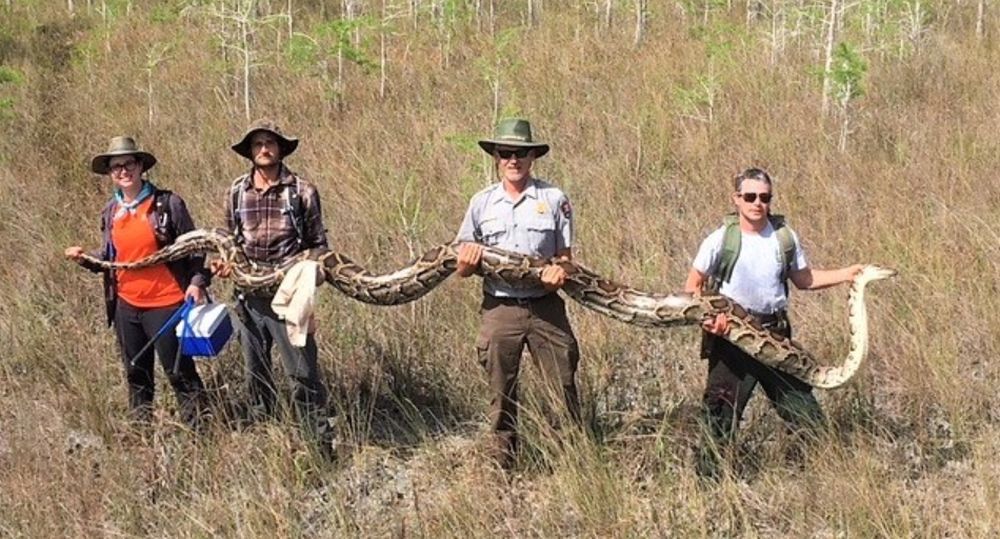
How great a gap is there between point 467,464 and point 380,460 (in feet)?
1.93

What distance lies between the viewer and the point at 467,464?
4.44 m

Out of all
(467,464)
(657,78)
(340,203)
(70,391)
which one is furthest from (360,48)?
(467,464)

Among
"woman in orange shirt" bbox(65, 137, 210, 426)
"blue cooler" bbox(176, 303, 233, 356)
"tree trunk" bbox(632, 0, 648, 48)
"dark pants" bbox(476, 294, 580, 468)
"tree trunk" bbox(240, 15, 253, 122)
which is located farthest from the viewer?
"tree trunk" bbox(632, 0, 648, 48)

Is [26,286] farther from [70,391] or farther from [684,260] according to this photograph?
[684,260]

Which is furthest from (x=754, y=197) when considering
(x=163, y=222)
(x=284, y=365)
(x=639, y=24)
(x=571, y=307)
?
(x=639, y=24)

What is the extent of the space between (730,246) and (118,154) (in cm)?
334

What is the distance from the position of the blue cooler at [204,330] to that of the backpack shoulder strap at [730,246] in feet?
8.86

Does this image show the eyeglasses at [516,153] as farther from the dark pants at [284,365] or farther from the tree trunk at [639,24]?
the tree trunk at [639,24]

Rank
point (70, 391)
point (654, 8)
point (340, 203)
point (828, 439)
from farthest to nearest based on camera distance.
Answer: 1. point (654, 8)
2. point (340, 203)
3. point (70, 391)
4. point (828, 439)

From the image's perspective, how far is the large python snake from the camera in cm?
407

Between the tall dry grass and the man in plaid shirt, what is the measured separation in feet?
0.69

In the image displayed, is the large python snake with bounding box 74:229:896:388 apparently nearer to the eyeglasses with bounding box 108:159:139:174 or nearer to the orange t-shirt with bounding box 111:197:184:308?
the orange t-shirt with bounding box 111:197:184:308

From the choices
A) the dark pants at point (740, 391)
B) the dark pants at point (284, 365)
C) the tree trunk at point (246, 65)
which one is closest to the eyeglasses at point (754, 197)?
the dark pants at point (740, 391)

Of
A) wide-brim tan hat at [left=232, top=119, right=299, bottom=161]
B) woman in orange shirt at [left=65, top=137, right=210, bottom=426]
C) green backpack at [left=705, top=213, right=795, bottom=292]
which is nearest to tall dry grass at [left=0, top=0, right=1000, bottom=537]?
woman in orange shirt at [left=65, top=137, right=210, bottom=426]
